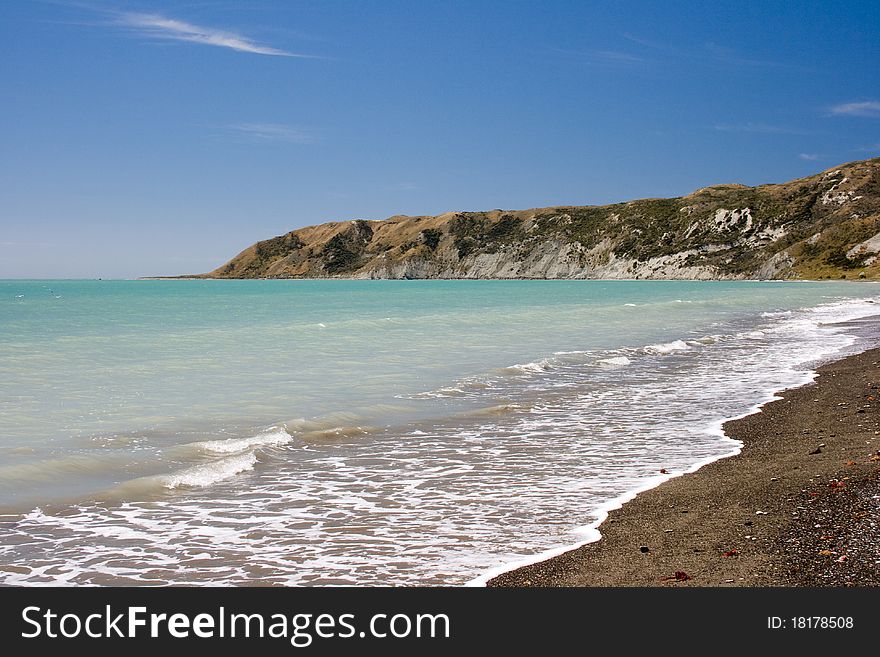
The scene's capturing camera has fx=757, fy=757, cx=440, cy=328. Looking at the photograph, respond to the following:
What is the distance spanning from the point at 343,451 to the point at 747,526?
627 centimetres

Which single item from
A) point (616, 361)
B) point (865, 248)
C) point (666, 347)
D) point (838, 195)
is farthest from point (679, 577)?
point (838, 195)

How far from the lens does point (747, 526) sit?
6.83 meters

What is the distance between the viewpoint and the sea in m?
6.73

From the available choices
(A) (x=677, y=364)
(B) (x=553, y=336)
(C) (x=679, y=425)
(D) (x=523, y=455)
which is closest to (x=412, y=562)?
(D) (x=523, y=455)

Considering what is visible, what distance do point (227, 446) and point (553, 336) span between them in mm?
22778

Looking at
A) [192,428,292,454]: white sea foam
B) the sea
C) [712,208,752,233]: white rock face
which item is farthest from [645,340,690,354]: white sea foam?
[712,208,752,233]: white rock face

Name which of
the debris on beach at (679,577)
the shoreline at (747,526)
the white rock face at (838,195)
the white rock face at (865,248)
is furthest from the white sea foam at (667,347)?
the white rock face at (838,195)

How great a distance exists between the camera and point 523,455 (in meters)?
10.8

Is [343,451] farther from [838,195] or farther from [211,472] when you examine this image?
[838,195]

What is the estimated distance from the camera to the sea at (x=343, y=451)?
6734 millimetres

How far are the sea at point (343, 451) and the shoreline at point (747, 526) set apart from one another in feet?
1.16

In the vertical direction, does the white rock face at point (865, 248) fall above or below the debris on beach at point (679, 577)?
above

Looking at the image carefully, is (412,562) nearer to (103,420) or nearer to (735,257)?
(103,420)

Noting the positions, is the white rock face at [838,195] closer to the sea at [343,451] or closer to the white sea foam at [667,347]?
the white sea foam at [667,347]
